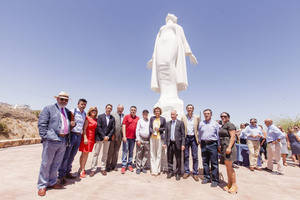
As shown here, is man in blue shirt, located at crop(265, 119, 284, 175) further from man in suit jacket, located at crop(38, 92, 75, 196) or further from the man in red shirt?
man in suit jacket, located at crop(38, 92, 75, 196)

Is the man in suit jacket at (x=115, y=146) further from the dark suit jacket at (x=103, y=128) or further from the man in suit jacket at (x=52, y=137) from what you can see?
the man in suit jacket at (x=52, y=137)

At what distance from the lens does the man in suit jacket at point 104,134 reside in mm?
3493

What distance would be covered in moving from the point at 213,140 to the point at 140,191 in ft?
5.57

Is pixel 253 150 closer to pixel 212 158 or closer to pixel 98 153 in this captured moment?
pixel 212 158

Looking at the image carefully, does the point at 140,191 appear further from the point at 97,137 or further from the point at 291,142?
the point at 291,142

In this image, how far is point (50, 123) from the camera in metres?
2.53

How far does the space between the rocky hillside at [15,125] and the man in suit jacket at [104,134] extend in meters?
8.17

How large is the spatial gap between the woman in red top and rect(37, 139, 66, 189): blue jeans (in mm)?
658

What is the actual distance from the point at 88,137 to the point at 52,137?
40.5 inches

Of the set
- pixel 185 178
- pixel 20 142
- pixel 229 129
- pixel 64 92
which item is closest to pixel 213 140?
pixel 229 129

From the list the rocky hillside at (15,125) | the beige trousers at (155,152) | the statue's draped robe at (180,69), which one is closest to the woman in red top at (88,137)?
the beige trousers at (155,152)

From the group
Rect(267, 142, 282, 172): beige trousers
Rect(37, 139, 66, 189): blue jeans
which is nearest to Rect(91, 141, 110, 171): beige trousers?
Rect(37, 139, 66, 189): blue jeans

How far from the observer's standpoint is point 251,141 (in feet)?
15.7

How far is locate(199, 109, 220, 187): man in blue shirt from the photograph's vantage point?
10.1 ft
